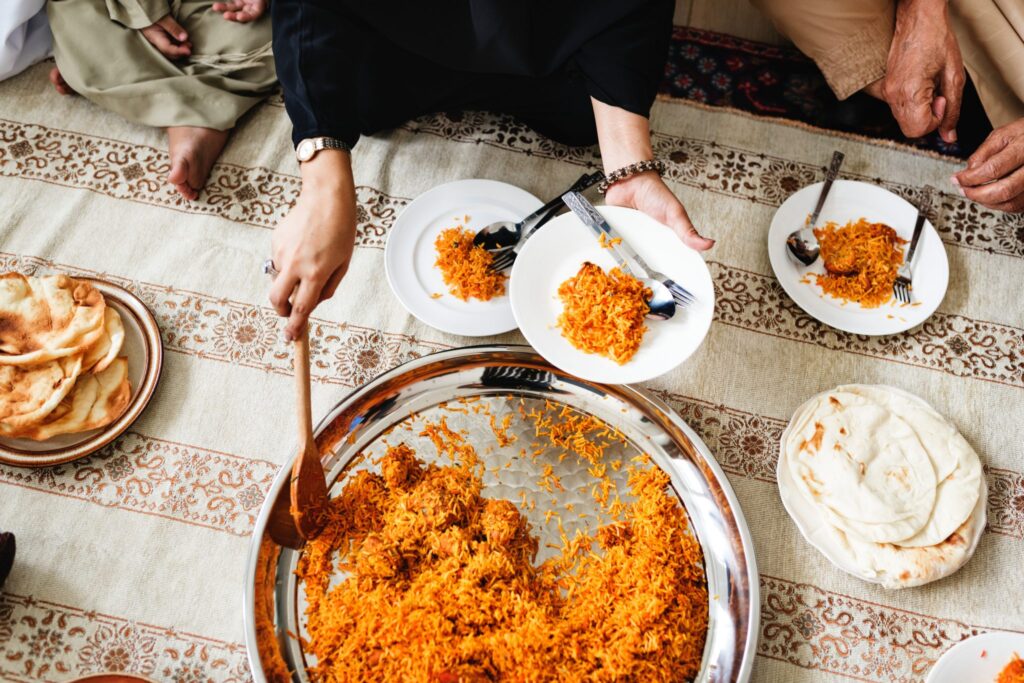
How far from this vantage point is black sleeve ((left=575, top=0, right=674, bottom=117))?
157 centimetres

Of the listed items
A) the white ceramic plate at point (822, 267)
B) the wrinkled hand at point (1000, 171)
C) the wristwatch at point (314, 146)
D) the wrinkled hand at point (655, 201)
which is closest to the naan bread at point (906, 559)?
→ the white ceramic plate at point (822, 267)

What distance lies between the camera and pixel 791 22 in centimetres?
200

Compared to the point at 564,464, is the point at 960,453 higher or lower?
higher

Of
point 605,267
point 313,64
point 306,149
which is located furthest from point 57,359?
point 605,267

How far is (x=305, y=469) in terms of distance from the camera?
1365mm

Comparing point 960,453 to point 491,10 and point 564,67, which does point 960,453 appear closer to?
point 564,67

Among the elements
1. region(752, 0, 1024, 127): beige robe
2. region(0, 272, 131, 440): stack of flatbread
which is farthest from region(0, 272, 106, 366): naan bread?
region(752, 0, 1024, 127): beige robe

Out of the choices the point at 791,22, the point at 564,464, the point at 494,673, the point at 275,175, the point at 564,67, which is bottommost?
the point at 494,673

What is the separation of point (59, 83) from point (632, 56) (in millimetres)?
1581

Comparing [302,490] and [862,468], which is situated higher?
[862,468]

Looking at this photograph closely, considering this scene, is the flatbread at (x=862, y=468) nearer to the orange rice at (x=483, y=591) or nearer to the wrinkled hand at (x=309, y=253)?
the orange rice at (x=483, y=591)

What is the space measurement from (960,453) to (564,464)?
87 centimetres

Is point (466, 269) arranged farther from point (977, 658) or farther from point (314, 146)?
point (977, 658)

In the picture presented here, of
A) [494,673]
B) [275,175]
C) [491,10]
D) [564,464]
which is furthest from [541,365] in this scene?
[275,175]
